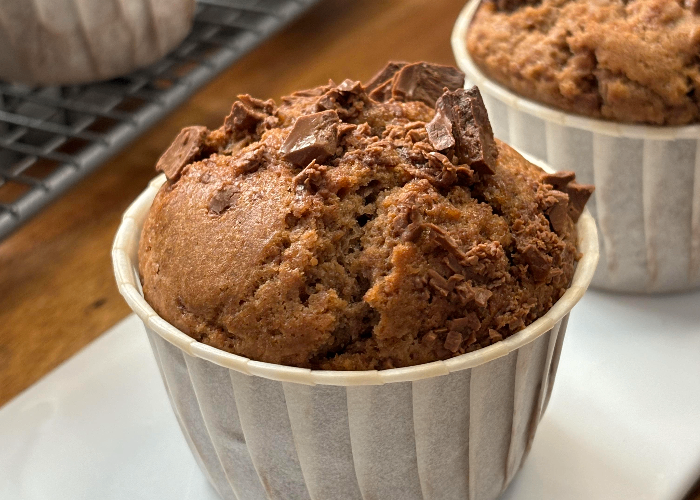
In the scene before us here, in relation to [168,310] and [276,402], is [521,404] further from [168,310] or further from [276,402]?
[168,310]

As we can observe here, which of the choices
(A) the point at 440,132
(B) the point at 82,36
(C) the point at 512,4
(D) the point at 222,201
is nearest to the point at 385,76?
(A) the point at 440,132

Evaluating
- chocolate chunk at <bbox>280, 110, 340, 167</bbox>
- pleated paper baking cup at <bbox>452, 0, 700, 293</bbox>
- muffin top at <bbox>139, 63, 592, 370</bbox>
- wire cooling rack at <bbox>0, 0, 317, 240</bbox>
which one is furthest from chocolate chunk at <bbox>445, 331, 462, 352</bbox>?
wire cooling rack at <bbox>0, 0, 317, 240</bbox>

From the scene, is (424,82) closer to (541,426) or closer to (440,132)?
(440,132)

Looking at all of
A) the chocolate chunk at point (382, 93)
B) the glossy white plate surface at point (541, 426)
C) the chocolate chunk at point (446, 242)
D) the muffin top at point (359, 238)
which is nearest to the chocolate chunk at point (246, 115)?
the muffin top at point (359, 238)

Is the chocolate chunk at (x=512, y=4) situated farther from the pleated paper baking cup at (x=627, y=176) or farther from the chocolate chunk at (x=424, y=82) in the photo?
the chocolate chunk at (x=424, y=82)

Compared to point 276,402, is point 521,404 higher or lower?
lower

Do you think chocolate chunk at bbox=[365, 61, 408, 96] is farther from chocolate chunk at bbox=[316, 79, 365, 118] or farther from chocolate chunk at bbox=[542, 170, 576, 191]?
chocolate chunk at bbox=[542, 170, 576, 191]

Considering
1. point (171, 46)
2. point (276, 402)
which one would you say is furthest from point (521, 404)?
point (171, 46)

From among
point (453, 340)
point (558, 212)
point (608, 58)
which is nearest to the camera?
point (453, 340)
